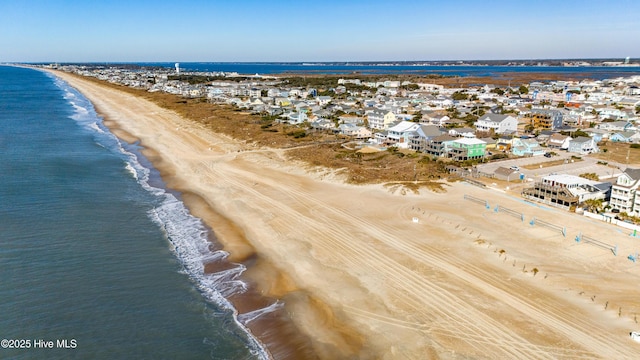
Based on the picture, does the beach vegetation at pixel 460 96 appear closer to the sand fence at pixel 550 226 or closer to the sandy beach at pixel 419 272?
the sandy beach at pixel 419 272

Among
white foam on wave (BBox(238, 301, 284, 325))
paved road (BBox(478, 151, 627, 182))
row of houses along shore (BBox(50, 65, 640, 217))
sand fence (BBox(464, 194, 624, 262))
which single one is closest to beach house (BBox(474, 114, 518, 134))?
row of houses along shore (BBox(50, 65, 640, 217))

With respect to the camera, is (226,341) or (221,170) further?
(221,170)

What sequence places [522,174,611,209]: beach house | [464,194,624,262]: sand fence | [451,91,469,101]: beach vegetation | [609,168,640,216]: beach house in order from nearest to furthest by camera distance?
[464,194,624,262]: sand fence
[609,168,640,216]: beach house
[522,174,611,209]: beach house
[451,91,469,101]: beach vegetation

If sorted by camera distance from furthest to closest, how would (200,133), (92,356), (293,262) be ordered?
(200,133) < (293,262) < (92,356)

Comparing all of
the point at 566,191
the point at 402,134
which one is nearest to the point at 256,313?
the point at 566,191

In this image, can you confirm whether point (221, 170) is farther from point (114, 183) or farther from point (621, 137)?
point (621, 137)

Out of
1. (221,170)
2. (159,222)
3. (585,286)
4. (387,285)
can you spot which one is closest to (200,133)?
(221,170)

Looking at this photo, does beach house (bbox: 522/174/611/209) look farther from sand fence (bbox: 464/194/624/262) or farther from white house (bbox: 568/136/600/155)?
white house (bbox: 568/136/600/155)
